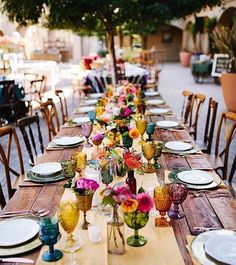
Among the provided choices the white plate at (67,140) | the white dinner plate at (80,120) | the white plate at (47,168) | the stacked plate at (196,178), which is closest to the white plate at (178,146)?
the stacked plate at (196,178)

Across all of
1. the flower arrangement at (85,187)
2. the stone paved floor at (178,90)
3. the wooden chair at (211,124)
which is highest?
the flower arrangement at (85,187)

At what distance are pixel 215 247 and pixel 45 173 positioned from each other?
1069 millimetres

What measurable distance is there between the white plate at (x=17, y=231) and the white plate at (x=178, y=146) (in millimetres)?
1232

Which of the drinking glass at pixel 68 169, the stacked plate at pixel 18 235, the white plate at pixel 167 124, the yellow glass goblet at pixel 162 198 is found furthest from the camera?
the white plate at pixel 167 124

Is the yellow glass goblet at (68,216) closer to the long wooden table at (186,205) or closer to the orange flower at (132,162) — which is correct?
the long wooden table at (186,205)

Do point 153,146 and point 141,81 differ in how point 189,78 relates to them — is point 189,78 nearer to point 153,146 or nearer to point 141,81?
point 141,81

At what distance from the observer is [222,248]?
4.23 ft

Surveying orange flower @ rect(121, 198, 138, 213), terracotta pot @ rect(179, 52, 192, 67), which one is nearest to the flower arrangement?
orange flower @ rect(121, 198, 138, 213)

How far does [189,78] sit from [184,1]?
9237 mm

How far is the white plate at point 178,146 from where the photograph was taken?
2519 mm

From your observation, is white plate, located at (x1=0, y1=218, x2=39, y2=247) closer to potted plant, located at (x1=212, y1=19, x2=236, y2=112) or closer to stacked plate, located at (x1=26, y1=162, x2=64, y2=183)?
stacked plate, located at (x1=26, y1=162, x2=64, y2=183)

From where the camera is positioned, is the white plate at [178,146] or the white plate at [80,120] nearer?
the white plate at [178,146]

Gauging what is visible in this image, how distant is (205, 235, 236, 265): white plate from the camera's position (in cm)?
123

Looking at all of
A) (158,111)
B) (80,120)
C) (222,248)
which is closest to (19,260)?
(222,248)
